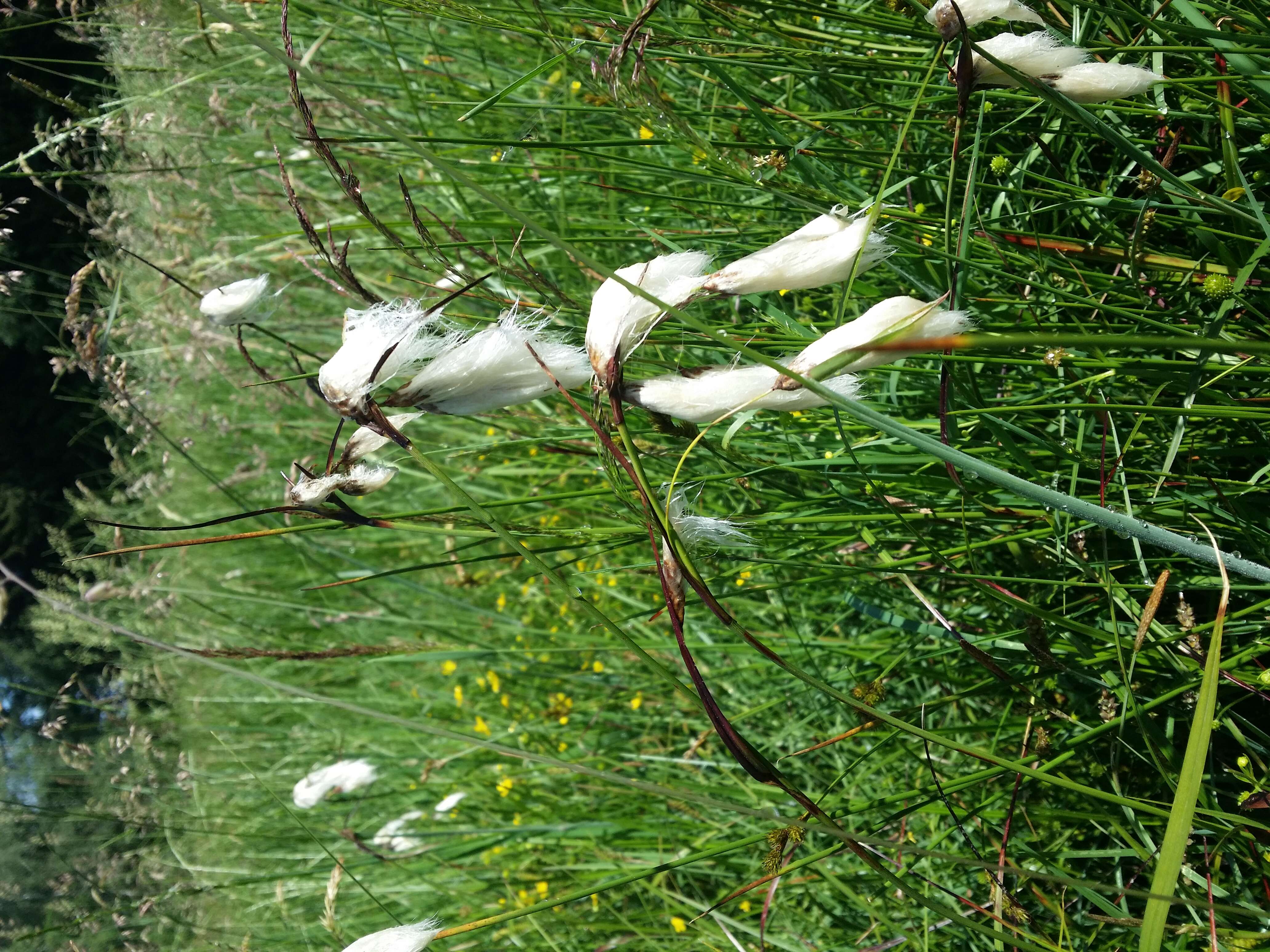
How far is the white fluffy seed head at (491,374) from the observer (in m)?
0.41

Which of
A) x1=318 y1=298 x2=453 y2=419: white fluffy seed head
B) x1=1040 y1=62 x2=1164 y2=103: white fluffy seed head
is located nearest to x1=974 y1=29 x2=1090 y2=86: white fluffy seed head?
x1=1040 y1=62 x2=1164 y2=103: white fluffy seed head

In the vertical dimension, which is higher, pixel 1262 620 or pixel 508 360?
pixel 508 360

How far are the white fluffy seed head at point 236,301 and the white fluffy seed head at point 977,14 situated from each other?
1.60 ft

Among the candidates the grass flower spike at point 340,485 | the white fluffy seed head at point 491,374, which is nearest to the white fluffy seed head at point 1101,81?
the white fluffy seed head at point 491,374

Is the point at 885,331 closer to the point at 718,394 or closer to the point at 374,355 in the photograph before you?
the point at 718,394

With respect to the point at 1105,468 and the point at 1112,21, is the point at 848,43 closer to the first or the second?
the point at 1112,21

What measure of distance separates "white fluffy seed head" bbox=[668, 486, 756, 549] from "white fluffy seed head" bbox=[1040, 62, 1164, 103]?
308mm

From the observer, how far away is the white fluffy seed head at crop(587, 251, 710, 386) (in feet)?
1.35

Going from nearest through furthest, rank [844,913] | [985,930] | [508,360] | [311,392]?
1. [985,930]
2. [508,360]
3. [844,913]
4. [311,392]

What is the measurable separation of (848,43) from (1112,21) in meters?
0.21

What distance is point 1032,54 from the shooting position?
16.6 inches

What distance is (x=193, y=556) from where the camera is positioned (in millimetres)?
2605

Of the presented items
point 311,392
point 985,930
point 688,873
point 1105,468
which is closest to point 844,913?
point 688,873

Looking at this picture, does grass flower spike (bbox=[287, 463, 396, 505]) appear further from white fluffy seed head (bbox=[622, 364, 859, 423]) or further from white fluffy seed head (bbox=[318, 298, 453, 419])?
white fluffy seed head (bbox=[622, 364, 859, 423])
